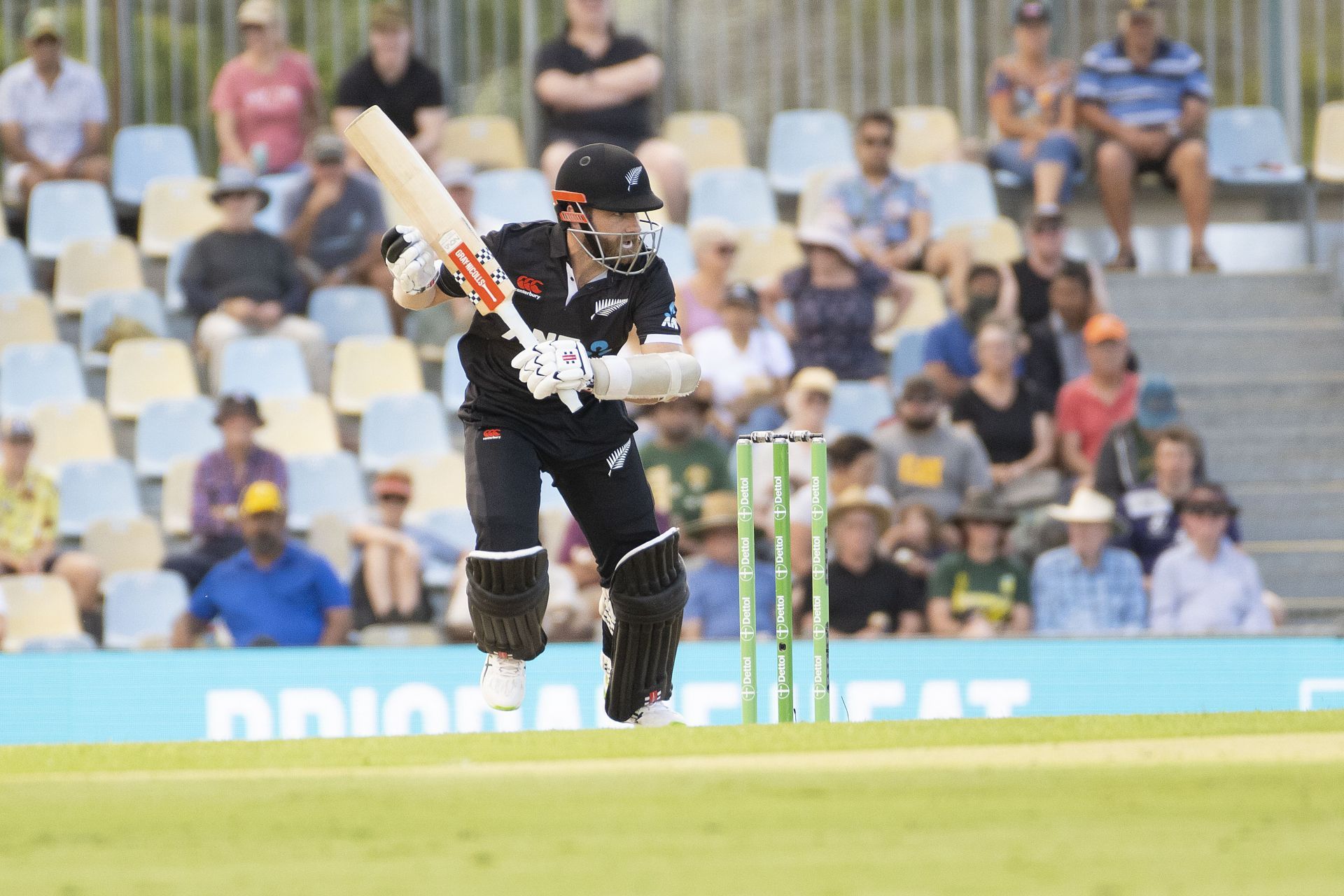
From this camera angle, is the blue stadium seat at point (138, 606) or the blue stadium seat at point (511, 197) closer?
the blue stadium seat at point (138, 606)

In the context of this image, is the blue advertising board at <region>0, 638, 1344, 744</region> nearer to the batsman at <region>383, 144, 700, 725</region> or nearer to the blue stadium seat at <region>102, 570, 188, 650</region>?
the blue stadium seat at <region>102, 570, 188, 650</region>

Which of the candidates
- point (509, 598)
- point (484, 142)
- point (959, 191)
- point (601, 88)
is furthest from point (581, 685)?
point (484, 142)

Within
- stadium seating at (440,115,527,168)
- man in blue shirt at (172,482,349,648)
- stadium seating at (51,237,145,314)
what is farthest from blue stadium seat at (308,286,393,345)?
man in blue shirt at (172,482,349,648)

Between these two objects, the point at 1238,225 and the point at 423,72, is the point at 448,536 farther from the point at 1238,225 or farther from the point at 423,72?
the point at 1238,225

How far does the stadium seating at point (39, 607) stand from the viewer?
927cm

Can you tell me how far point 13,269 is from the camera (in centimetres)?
1141

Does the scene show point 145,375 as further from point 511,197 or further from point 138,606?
point 511,197

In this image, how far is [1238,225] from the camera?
1259cm

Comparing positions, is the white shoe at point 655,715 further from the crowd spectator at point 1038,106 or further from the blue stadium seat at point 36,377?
the crowd spectator at point 1038,106

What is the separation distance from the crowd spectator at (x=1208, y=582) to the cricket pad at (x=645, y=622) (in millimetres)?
3580

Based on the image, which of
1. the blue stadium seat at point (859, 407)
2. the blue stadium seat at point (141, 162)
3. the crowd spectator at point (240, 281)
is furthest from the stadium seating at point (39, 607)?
the blue stadium seat at point (859, 407)

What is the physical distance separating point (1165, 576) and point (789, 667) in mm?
3482

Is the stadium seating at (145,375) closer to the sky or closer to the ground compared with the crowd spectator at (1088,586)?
closer to the sky

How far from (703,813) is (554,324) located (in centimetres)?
217
